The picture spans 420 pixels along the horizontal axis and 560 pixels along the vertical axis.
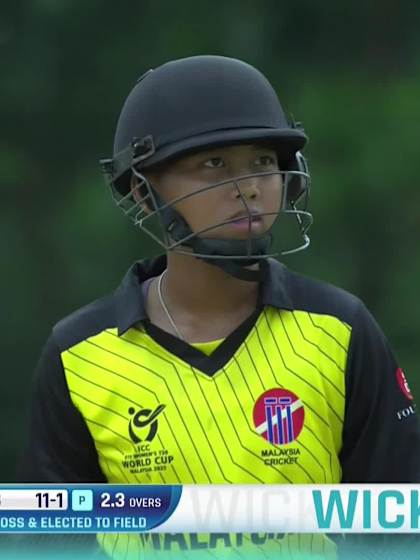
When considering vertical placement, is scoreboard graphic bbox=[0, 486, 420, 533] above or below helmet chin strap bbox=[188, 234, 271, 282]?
below

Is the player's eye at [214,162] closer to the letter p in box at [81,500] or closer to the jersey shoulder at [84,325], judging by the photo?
the jersey shoulder at [84,325]

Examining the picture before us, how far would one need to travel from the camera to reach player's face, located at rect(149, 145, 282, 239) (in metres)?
2.08

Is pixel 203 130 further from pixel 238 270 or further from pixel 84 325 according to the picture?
pixel 84 325

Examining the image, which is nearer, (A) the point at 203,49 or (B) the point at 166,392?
(B) the point at 166,392

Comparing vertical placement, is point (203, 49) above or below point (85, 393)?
above

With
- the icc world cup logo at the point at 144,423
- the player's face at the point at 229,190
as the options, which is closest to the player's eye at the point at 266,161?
the player's face at the point at 229,190

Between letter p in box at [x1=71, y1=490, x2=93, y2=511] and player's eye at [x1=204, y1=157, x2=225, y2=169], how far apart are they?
18.1 inches

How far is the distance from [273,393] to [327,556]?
22 cm

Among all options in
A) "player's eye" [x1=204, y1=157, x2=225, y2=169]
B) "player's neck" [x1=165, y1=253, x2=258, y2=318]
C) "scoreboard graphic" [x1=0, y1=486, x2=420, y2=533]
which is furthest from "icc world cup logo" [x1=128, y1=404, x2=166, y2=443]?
"player's eye" [x1=204, y1=157, x2=225, y2=169]

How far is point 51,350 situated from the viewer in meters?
2.17

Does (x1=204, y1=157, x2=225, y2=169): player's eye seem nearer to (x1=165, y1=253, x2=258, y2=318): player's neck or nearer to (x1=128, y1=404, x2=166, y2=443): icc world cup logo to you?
(x1=165, y1=253, x2=258, y2=318): player's neck

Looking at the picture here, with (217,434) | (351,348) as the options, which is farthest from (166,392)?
(351,348)

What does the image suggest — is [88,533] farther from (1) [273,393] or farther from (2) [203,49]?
(2) [203,49]

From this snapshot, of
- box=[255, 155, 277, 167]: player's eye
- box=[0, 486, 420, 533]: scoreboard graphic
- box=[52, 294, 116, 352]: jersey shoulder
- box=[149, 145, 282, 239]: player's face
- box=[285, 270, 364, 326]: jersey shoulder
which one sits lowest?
box=[0, 486, 420, 533]: scoreboard graphic
